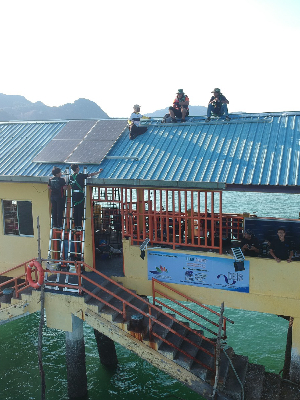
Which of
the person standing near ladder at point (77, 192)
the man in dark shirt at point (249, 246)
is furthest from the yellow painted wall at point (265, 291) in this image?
the person standing near ladder at point (77, 192)

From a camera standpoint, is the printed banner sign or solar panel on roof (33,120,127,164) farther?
solar panel on roof (33,120,127,164)

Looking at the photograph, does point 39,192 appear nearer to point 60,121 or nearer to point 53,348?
point 60,121

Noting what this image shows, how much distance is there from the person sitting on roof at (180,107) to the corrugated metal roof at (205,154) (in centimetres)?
50

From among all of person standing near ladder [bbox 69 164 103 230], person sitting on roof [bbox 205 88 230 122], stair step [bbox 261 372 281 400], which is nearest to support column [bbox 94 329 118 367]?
person standing near ladder [bbox 69 164 103 230]

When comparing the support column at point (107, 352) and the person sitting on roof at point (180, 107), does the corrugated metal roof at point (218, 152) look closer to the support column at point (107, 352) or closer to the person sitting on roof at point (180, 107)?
the person sitting on roof at point (180, 107)

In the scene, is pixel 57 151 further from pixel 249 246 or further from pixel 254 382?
pixel 254 382

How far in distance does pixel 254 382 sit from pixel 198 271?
3.75 meters

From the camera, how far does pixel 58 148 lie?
49.1 ft

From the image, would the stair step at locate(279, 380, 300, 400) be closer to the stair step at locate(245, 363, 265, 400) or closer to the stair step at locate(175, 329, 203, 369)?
the stair step at locate(245, 363, 265, 400)

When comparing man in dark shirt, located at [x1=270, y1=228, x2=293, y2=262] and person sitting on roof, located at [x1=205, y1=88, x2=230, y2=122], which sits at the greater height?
person sitting on roof, located at [x1=205, y1=88, x2=230, y2=122]

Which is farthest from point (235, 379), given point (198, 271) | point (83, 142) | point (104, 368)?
point (83, 142)

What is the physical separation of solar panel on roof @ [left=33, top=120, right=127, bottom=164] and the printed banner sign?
4023 mm

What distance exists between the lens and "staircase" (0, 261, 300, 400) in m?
11.3

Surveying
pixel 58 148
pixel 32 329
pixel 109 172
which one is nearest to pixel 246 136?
pixel 109 172
